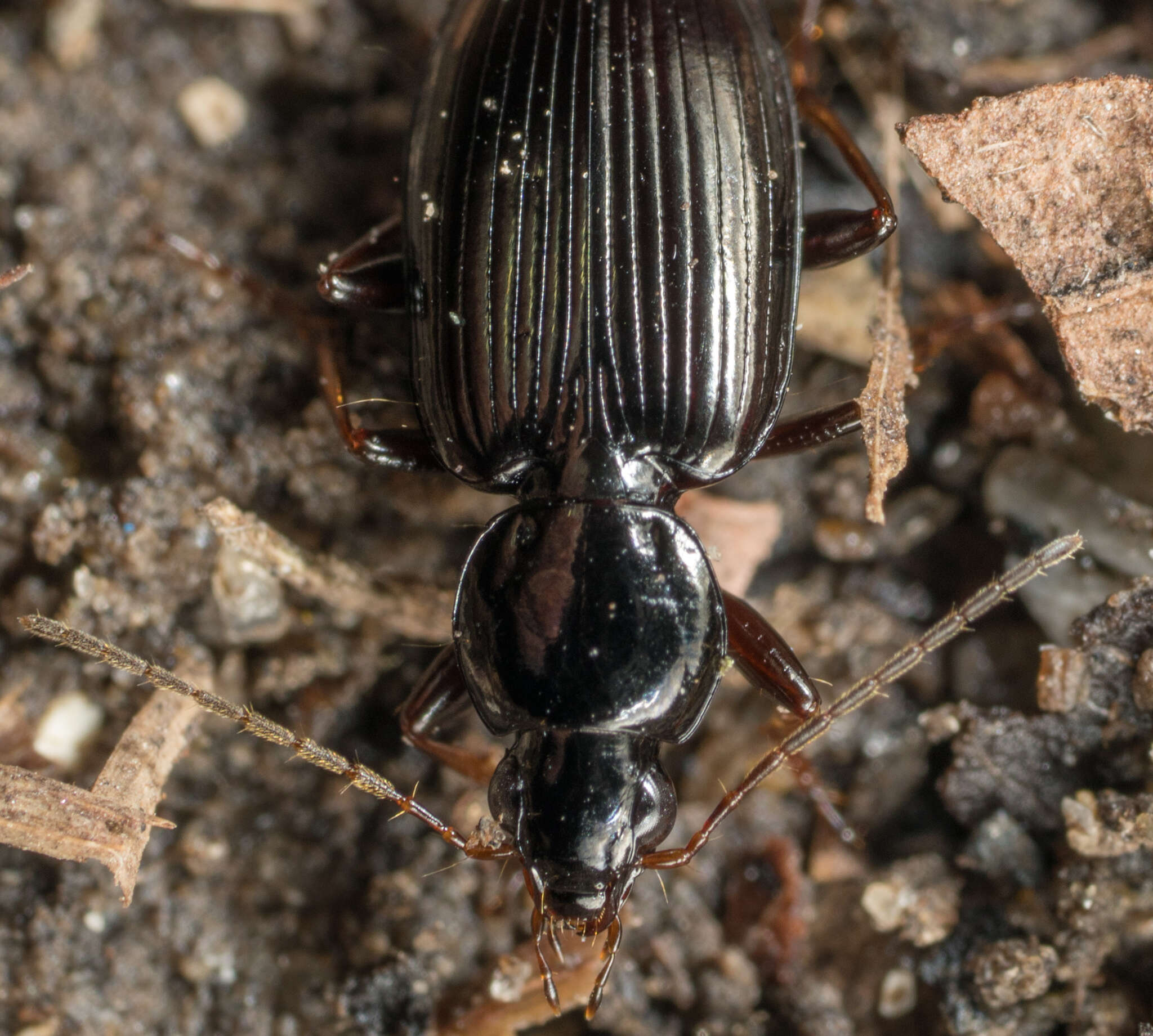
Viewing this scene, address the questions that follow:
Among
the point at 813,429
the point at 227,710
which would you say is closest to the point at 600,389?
the point at 813,429

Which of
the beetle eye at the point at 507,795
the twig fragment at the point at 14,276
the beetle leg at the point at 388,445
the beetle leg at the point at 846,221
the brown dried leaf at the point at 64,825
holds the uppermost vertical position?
the beetle leg at the point at 846,221

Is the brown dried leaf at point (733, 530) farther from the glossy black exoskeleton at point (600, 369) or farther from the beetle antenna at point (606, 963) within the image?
the beetle antenna at point (606, 963)

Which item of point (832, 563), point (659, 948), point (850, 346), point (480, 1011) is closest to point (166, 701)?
point (480, 1011)

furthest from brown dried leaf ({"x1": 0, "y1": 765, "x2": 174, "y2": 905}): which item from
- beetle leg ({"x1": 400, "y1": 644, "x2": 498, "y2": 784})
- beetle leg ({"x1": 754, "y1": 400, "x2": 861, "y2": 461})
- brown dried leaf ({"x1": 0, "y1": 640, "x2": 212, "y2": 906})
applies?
beetle leg ({"x1": 754, "y1": 400, "x2": 861, "y2": 461})

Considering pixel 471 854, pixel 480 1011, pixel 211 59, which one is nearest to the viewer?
pixel 471 854

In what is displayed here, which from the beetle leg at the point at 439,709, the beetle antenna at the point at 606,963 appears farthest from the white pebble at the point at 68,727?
the beetle antenna at the point at 606,963

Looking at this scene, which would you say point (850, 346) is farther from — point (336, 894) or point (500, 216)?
point (336, 894)
